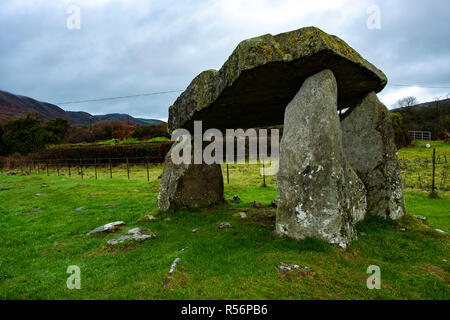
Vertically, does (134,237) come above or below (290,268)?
below

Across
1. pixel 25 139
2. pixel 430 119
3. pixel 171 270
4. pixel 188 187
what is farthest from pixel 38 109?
pixel 171 270

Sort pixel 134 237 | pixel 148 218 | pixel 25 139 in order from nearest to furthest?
pixel 134 237
pixel 148 218
pixel 25 139

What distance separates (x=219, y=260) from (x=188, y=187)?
4070 millimetres

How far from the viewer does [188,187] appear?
8.63 meters

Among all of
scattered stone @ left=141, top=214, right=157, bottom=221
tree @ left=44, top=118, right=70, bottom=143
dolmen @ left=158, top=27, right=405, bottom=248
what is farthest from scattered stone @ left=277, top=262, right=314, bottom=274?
tree @ left=44, top=118, right=70, bottom=143

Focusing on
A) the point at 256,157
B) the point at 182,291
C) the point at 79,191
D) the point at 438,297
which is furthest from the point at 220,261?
the point at 256,157

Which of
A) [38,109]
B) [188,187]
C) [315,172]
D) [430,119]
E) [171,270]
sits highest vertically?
[38,109]

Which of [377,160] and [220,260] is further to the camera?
[377,160]

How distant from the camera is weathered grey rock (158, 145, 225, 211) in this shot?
28.0 feet

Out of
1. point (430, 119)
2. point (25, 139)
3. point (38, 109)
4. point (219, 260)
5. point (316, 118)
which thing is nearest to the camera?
point (219, 260)

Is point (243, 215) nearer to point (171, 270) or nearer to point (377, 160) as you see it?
point (171, 270)

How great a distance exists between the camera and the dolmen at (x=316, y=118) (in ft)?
16.6

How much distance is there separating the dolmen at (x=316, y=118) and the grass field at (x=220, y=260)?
57 centimetres

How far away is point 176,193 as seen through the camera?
849 cm
